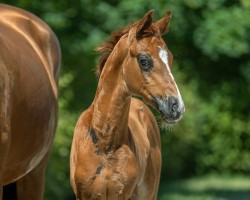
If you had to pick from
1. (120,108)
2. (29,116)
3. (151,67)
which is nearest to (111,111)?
(120,108)

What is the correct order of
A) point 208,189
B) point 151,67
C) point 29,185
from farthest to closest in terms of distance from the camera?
point 208,189 < point 29,185 < point 151,67

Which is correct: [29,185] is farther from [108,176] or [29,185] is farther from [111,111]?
[111,111]

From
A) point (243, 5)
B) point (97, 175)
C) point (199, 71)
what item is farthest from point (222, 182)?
point (97, 175)

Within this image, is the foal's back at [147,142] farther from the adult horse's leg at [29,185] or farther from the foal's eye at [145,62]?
the foal's eye at [145,62]

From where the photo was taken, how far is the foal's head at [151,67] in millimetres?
5206

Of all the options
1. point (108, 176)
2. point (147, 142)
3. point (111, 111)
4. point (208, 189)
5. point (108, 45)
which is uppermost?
point (108, 45)

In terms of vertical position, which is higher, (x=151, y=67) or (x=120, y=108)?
(x=151, y=67)

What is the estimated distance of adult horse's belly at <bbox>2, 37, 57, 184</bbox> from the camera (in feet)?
16.1

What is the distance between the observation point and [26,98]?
503cm

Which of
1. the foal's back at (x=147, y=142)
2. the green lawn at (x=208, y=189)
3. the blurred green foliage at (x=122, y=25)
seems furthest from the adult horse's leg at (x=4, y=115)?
the green lawn at (x=208, y=189)

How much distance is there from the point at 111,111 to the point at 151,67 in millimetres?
542

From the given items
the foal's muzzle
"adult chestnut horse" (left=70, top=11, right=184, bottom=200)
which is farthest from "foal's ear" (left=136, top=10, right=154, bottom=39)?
the foal's muzzle

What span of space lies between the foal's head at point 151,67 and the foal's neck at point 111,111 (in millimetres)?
105

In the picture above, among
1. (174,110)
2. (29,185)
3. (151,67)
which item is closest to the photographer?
(174,110)
